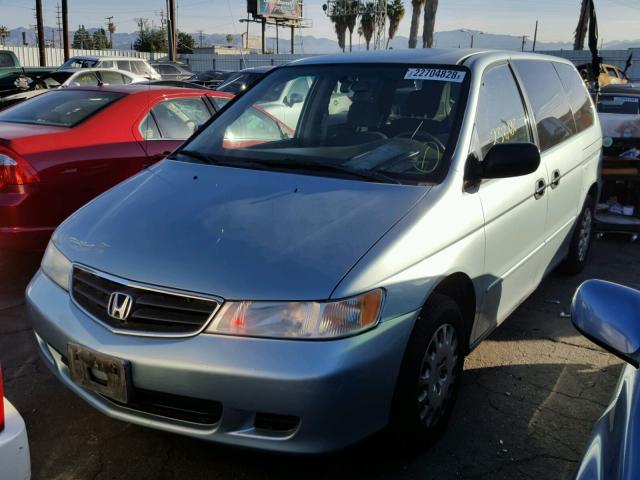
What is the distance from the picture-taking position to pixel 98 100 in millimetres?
5605

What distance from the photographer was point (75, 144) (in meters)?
4.95

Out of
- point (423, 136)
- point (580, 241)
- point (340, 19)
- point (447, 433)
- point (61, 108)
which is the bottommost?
point (447, 433)

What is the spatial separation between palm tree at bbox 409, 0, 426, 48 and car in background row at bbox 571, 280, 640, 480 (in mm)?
31460

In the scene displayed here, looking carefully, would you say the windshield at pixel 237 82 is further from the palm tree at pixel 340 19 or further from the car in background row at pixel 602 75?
the palm tree at pixel 340 19

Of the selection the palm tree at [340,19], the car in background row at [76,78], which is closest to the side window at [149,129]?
the car in background row at [76,78]

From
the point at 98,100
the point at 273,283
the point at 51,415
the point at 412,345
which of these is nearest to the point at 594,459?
the point at 412,345

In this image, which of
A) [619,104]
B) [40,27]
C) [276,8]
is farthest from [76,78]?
[276,8]

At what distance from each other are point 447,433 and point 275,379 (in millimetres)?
1214

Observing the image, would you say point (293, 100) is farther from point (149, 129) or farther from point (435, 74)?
point (149, 129)

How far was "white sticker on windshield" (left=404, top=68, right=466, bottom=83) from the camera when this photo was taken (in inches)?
134

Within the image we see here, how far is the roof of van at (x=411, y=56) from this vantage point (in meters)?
3.57

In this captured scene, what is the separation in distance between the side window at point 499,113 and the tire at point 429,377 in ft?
3.23

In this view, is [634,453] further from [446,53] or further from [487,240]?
[446,53]

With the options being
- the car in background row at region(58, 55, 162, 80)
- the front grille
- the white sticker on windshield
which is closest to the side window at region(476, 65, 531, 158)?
the white sticker on windshield
